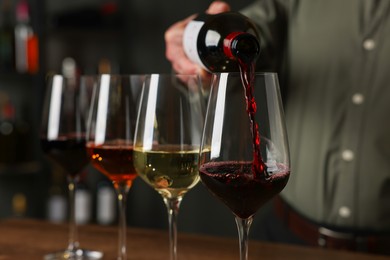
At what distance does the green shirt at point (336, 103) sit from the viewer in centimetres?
162

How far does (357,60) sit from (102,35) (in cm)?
176

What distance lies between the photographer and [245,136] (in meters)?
0.80

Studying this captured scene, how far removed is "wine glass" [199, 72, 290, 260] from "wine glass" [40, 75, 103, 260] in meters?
0.43

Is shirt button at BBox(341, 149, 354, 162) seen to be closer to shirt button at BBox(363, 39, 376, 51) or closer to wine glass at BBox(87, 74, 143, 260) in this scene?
shirt button at BBox(363, 39, 376, 51)

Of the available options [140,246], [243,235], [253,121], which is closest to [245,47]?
[253,121]

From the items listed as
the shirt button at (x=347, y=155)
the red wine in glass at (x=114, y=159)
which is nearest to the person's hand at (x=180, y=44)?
the red wine in glass at (x=114, y=159)

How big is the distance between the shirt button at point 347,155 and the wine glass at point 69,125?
27.9 inches

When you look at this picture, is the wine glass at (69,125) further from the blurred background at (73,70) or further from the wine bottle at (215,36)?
the blurred background at (73,70)

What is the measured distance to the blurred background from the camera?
3.07 m

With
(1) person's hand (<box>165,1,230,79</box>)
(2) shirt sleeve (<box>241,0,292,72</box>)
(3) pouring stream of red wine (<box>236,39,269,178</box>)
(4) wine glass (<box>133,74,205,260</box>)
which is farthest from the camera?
(2) shirt sleeve (<box>241,0,292,72</box>)

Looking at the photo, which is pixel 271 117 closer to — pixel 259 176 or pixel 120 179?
pixel 259 176

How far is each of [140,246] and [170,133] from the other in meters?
0.33

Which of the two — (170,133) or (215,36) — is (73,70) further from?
(170,133)

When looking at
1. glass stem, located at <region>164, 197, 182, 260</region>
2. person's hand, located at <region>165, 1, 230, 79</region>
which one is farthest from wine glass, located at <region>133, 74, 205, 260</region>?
person's hand, located at <region>165, 1, 230, 79</region>
